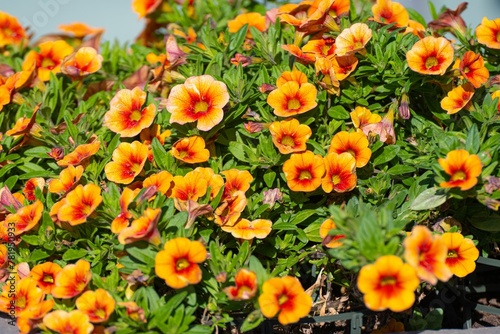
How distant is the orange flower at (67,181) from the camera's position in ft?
6.84

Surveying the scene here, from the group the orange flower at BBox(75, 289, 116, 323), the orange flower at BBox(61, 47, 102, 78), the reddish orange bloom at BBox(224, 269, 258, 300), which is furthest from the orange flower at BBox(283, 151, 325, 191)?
the orange flower at BBox(61, 47, 102, 78)

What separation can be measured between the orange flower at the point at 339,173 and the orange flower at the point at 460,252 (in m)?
0.31

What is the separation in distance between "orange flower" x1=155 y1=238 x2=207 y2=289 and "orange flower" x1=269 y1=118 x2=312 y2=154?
49 centimetres

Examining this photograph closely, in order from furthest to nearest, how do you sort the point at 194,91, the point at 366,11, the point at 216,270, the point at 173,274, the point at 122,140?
the point at 366,11 → the point at 122,140 → the point at 194,91 → the point at 216,270 → the point at 173,274

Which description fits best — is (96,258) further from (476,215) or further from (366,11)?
(366,11)

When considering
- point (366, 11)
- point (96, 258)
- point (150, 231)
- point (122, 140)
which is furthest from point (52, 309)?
point (366, 11)

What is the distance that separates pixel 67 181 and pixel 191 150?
1.31 ft

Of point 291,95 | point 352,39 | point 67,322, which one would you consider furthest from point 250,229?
point 352,39

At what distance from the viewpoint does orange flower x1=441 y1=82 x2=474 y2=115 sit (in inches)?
82.7

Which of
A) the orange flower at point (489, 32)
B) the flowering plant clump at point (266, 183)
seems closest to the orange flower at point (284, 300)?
the flowering plant clump at point (266, 183)

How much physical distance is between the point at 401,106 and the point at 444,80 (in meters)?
0.16

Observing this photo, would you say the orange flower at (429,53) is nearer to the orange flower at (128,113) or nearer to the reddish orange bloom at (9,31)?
the orange flower at (128,113)

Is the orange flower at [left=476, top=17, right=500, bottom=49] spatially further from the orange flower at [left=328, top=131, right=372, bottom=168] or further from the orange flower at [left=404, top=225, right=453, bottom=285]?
the orange flower at [left=404, top=225, right=453, bottom=285]

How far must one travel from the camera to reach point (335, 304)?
205 centimetres
